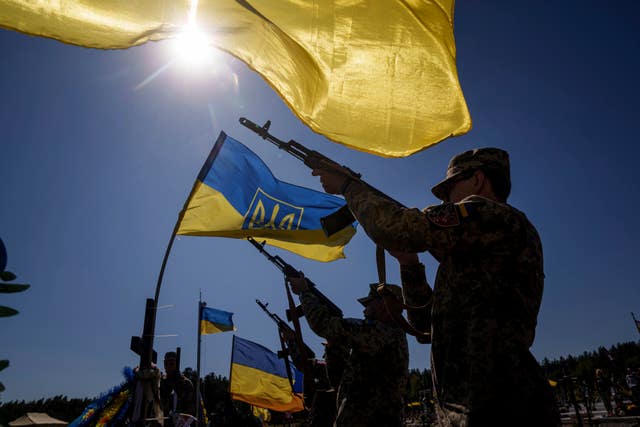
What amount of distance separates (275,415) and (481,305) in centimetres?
4238

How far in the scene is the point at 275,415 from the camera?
38.4m

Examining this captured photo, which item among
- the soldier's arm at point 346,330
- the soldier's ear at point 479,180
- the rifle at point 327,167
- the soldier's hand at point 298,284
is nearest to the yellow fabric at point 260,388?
the soldier's hand at point 298,284

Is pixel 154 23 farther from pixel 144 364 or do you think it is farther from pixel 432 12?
pixel 144 364

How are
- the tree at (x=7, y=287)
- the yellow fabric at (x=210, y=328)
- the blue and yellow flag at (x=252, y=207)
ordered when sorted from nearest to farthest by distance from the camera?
1. the tree at (x=7, y=287)
2. the blue and yellow flag at (x=252, y=207)
3. the yellow fabric at (x=210, y=328)

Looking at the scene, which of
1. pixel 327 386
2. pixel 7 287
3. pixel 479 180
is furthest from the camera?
pixel 327 386

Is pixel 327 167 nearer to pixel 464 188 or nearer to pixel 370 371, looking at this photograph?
pixel 464 188

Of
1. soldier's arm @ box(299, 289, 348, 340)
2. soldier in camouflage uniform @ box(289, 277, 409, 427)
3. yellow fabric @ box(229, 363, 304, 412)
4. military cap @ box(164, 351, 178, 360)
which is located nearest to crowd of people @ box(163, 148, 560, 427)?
soldier in camouflage uniform @ box(289, 277, 409, 427)

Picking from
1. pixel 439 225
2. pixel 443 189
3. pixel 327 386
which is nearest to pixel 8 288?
pixel 439 225

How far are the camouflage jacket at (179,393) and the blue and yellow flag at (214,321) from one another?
443 cm

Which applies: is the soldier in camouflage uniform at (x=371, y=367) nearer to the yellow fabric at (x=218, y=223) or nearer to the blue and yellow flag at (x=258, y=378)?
the yellow fabric at (x=218, y=223)

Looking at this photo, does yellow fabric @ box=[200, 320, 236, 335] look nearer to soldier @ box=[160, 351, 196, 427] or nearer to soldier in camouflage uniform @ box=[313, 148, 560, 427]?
soldier @ box=[160, 351, 196, 427]

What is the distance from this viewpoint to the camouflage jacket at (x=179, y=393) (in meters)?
7.54

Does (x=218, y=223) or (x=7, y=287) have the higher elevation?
(x=218, y=223)

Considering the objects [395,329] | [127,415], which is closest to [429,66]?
[395,329]
